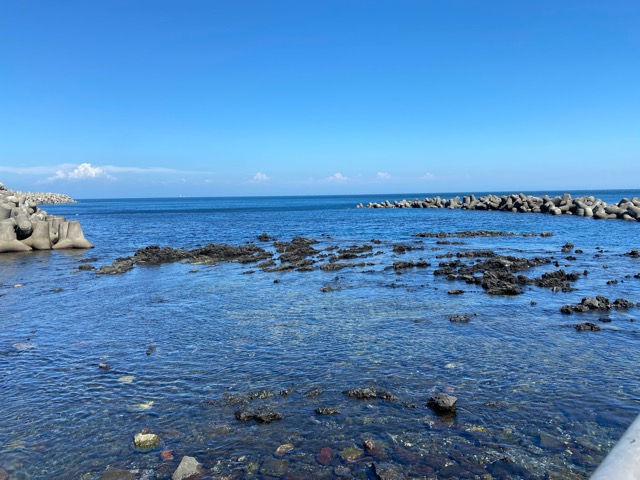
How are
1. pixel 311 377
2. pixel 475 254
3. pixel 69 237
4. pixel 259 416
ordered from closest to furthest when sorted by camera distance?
pixel 259 416 < pixel 311 377 < pixel 475 254 < pixel 69 237

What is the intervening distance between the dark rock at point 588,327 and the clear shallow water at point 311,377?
0.25 m

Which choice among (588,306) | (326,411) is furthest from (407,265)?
(326,411)

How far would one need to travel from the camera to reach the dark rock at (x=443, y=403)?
883cm

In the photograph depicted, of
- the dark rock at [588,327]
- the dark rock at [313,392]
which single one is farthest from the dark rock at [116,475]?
the dark rock at [588,327]

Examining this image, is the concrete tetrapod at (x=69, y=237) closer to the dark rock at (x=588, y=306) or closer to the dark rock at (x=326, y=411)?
the dark rock at (x=326, y=411)

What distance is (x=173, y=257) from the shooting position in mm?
31938

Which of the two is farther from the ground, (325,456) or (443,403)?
(443,403)

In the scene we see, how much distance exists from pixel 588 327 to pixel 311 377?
9240mm

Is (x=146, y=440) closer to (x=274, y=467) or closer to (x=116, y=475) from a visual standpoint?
(x=116, y=475)

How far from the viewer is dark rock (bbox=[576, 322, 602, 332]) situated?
45.6 feet

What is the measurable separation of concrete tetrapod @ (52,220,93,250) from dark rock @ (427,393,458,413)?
36421 millimetres

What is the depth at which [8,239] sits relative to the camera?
110 ft

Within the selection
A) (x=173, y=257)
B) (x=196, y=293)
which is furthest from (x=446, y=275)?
(x=173, y=257)

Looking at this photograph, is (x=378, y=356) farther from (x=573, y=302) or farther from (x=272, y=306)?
(x=573, y=302)
